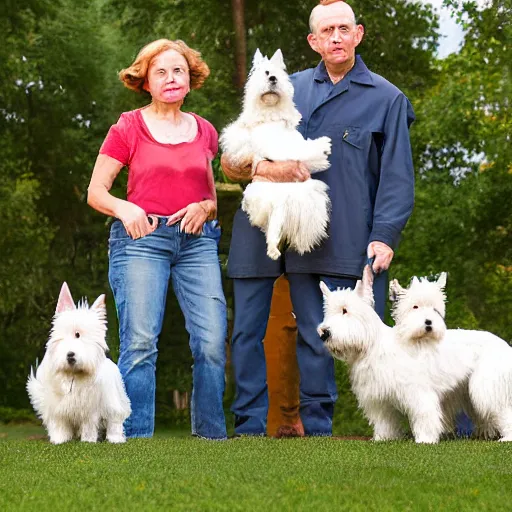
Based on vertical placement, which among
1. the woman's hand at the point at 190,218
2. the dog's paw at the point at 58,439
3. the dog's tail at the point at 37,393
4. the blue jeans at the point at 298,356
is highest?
the woman's hand at the point at 190,218

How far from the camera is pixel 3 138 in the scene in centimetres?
2269

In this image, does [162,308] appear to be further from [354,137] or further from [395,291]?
[354,137]

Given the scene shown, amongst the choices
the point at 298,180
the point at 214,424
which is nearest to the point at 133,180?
the point at 298,180

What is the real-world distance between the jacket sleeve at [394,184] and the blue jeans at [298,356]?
1.30ft

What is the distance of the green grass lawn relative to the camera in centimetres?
529

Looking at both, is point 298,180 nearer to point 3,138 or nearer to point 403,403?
point 403,403

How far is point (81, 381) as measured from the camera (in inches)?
284

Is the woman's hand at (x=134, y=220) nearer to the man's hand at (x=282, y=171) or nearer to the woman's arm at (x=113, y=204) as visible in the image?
the woman's arm at (x=113, y=204)

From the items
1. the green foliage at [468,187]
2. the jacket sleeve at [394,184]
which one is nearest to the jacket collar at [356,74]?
the jacket sleeve at [394,184]

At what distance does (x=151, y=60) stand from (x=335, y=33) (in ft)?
3.93

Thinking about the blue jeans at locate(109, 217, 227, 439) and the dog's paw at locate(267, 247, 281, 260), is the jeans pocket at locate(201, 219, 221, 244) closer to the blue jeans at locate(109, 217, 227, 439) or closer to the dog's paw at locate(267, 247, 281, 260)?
the blue jeans at locate(109, 217, 227, 439)

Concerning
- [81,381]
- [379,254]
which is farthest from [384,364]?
[81,381]

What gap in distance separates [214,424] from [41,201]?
1741 centimetres

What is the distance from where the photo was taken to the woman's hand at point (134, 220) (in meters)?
7.32
